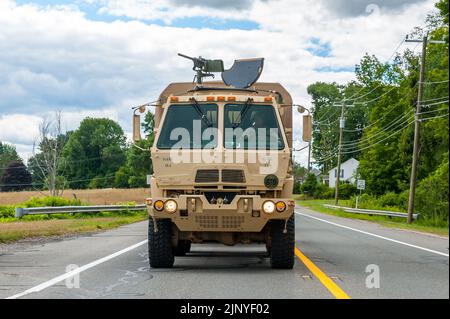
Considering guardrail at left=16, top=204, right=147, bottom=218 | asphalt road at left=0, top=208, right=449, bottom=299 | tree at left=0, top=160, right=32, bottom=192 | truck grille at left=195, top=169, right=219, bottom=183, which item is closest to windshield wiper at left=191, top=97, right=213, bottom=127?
truck grille at left=195, top=169, right=219, bottom=183

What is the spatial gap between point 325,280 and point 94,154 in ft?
409

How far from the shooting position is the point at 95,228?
24703 mm

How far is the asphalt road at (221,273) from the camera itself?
27.8 feet

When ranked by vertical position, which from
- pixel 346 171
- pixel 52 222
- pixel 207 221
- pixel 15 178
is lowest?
pixel 52 222

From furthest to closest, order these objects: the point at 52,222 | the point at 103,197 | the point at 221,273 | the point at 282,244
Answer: the point at 103,197 → the point at 52,222 → the point at 282,244 → the point at 221,273

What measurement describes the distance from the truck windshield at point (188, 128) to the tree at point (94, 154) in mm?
117378

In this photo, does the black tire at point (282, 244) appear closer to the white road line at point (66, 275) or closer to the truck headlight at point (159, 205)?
the truck headlight at point (159, 205)

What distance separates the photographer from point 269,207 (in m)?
10.3

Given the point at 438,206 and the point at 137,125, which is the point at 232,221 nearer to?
the point at 137,125

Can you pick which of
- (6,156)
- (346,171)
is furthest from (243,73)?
(6,156)

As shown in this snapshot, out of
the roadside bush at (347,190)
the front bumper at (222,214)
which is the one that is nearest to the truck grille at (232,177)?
the front bumper at (222,214)

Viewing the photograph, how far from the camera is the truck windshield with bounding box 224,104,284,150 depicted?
10.9 metres

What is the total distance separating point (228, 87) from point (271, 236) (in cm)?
277
